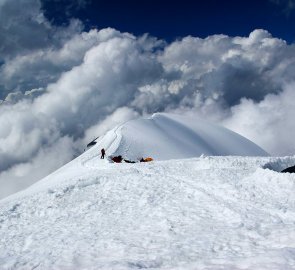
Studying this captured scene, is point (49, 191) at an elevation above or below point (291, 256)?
above

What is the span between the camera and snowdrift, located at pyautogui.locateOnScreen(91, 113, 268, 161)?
6097cm

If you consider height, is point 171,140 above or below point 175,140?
below

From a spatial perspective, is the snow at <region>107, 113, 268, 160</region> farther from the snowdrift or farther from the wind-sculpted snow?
the wind-sculpted snow

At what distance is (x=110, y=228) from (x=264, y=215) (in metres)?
7.51

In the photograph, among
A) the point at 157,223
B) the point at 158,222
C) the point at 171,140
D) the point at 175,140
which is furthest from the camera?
the point at 175,140

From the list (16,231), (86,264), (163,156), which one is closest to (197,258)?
(86,264)

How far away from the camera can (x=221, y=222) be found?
17750 mm

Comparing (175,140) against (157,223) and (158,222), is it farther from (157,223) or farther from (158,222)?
(157,223)

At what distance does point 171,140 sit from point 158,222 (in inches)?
1974

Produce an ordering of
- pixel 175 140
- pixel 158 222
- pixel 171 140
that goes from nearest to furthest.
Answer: pixel 158 222 < pixel 171 140 < pixel 175 140

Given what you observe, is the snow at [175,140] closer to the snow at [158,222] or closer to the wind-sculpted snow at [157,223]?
the snow at [158,222]

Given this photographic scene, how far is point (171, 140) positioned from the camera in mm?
68062

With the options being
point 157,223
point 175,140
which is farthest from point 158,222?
point 175,140

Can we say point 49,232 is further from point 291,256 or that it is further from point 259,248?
point 291,256
